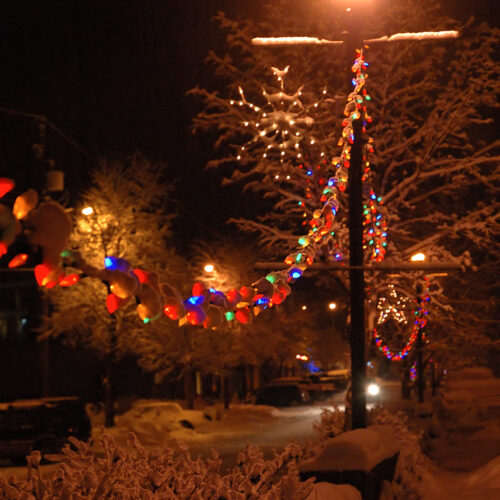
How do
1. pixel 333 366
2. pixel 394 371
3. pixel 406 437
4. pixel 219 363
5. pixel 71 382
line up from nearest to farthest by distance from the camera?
pixel 406 437 → pixel 219 363 → pixel 71 382 → pixel 333 366 → pixel 394 371

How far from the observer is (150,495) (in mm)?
5562

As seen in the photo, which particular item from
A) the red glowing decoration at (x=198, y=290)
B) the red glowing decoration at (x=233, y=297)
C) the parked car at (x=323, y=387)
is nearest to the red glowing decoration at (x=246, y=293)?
the red glowing decoration at (x=233, y=297)

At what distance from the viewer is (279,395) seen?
39938mm

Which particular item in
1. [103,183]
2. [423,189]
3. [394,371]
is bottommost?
[394,371]

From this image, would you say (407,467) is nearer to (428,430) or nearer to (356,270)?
(356,270)

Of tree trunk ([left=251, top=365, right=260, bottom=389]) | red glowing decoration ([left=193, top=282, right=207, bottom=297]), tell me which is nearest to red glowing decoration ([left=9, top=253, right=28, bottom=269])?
red glowing decoration ([left=193, top=282, right=207, bottom=297])

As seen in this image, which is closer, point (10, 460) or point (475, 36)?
point (475, 36)

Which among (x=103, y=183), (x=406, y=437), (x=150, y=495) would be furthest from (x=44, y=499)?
(x=103, y=183)

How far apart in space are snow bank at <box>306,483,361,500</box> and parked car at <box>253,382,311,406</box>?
3205cm

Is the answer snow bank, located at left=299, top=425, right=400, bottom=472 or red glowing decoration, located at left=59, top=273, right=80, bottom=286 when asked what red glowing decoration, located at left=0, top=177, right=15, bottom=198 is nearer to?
red glowing decoration, located at left=59, top=273, right=80, bottom=286

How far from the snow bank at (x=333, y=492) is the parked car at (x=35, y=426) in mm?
12126

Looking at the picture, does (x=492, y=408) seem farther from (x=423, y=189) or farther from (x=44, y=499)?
(x=44, y=499)

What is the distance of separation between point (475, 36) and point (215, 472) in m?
12.6

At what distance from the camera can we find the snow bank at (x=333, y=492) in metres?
6.81
